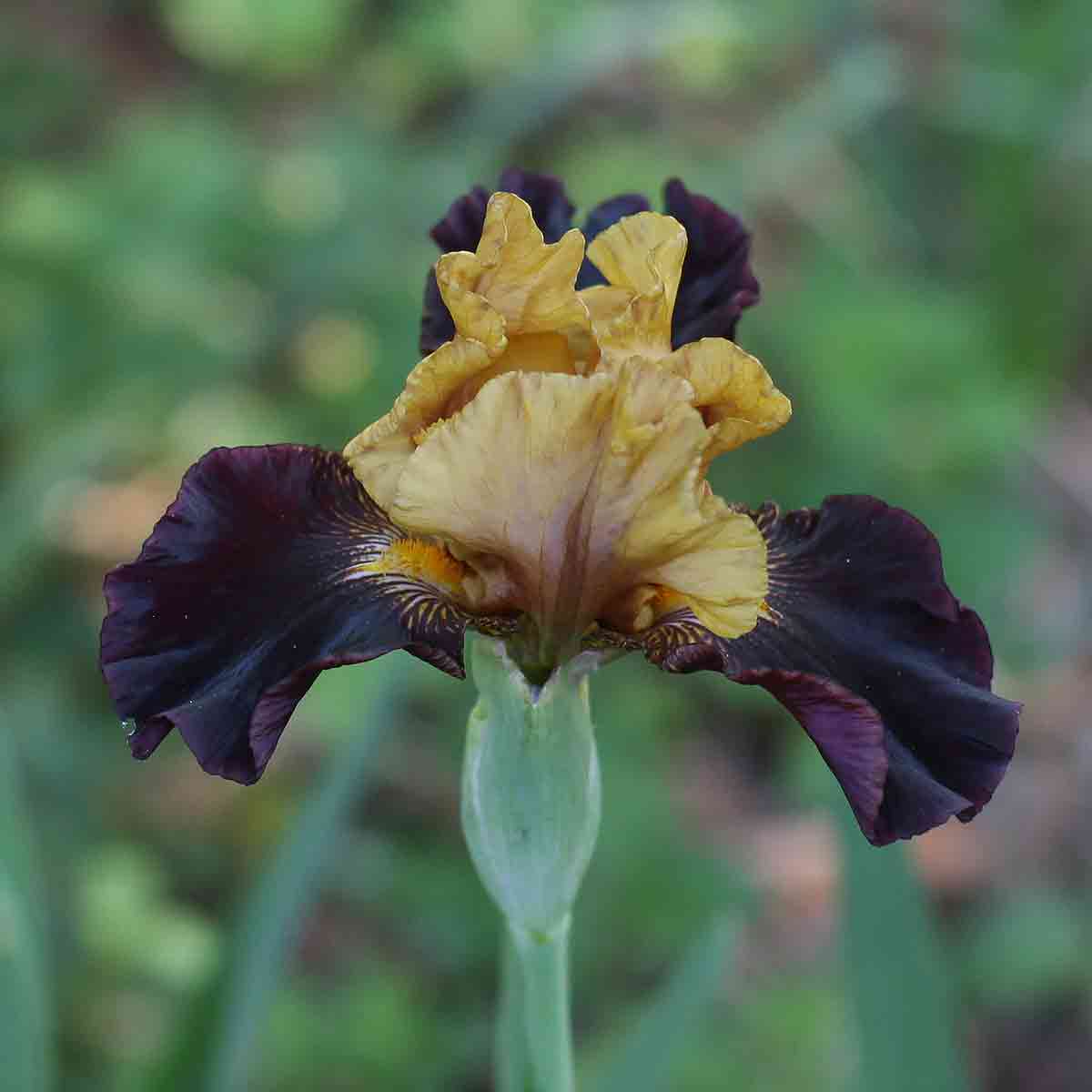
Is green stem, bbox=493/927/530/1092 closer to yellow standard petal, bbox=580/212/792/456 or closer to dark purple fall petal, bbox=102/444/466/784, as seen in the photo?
dark purple fall petal, bbox=102/444/466/784

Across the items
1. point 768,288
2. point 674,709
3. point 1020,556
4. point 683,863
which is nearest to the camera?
point 683,863

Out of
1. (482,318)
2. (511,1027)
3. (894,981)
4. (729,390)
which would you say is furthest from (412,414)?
(894,981)

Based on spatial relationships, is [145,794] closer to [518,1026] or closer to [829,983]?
[829,983]

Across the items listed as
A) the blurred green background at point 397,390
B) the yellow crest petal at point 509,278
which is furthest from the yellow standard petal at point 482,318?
the blurred green background at point 397,390

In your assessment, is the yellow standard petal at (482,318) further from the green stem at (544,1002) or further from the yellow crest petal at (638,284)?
the green stem at (544,1002)

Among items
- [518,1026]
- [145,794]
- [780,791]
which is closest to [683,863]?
[780,791]

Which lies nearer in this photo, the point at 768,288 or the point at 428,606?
the point at 428,606
